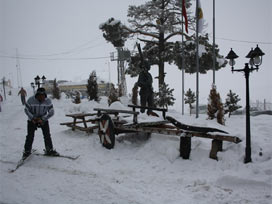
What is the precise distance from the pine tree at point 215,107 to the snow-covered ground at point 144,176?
5559 millimetres

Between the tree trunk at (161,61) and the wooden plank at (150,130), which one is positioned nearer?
the wooden plank at (150,130)

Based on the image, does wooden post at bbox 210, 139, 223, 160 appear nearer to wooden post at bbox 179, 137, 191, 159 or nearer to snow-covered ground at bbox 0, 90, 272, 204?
snow-covered ground at bbox 0, 90, 272, 204

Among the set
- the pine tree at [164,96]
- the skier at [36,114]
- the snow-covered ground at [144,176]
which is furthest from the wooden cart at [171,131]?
the pine tree at [164,96]

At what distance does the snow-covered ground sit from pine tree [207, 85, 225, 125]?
5.56 m

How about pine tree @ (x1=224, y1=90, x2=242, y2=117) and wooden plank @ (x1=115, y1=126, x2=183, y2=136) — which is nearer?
wooden plank @ (x1=115, y1=126, x2=183, y2=136)

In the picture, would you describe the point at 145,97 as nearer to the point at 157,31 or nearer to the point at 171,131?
the point at 171,131

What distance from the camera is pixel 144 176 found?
4387 mm

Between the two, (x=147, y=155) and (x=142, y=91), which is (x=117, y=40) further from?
(x=147, y=155)

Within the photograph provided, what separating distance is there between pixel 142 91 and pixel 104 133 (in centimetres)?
294

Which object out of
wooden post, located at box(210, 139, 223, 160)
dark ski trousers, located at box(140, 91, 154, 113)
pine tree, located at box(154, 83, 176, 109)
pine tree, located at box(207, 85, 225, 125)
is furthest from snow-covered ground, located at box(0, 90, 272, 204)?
pine tree, located at box(154, 83, 176, 109)

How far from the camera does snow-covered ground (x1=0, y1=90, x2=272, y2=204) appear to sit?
11.2ft

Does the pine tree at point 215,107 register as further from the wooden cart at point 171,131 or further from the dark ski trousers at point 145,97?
the wooden cart at point 171,131

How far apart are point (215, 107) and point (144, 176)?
27.7ft

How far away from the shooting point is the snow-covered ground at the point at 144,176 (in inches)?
134
